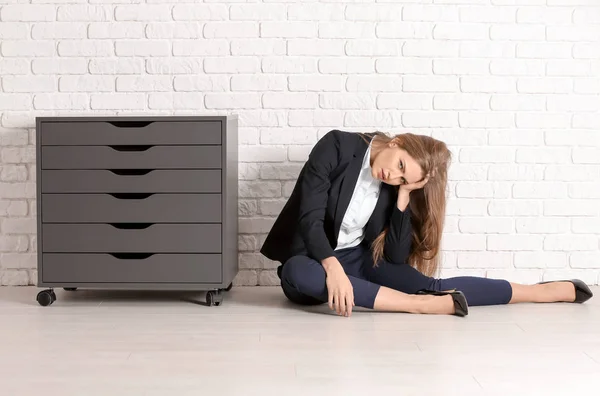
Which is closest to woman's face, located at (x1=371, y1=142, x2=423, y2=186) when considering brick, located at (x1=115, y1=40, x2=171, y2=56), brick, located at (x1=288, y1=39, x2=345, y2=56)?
brick, located at (x1=288, y1=39, x2=345, y2=56)

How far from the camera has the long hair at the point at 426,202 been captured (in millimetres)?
2590

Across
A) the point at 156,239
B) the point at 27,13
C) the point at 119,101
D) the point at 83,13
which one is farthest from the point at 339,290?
the point at 27,13

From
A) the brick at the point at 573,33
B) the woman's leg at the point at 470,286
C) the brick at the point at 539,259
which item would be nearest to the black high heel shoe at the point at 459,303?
the woman's leg at the point at 470,286

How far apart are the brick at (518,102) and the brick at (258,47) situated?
2.83 feet

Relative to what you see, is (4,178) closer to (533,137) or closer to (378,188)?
(378,188)

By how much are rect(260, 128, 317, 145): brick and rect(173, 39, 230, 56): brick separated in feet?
1.16

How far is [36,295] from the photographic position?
3014mm

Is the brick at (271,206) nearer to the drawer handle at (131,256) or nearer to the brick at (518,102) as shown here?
the drawer handle at (131,256)

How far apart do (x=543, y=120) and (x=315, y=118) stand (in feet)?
2.97

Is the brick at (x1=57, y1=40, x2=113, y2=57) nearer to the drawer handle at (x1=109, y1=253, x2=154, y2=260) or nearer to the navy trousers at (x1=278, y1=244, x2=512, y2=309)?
the drawer handle at (x1=109, y1=253, x2=154, y2=260)

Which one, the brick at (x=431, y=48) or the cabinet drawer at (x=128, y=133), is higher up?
the brick at (x=431, y=48)

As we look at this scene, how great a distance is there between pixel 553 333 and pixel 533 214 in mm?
850

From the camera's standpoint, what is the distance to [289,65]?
313cm

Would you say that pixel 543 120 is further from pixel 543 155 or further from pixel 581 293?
pixel 581 293
